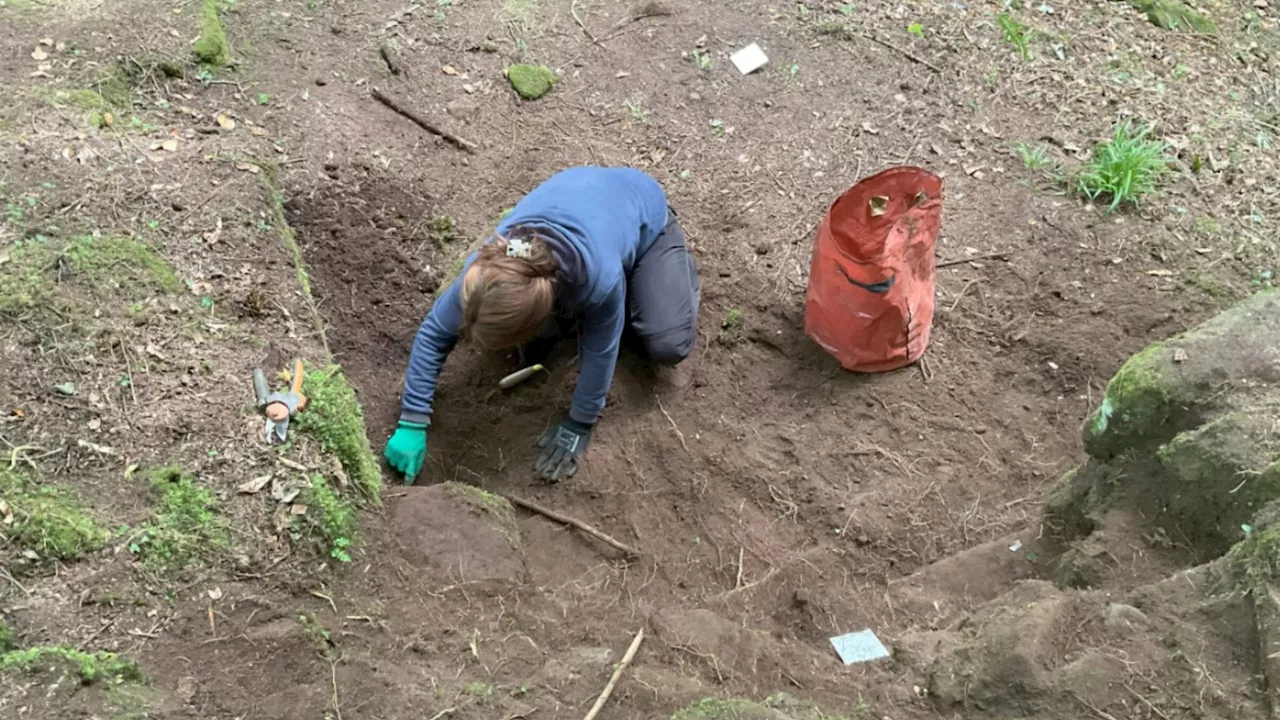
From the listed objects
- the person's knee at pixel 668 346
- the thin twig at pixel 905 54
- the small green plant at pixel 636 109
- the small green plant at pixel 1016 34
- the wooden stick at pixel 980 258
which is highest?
the small green plant at pixel 1016 34

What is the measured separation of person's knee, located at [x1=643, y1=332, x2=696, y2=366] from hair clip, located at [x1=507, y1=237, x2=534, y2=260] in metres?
0.99

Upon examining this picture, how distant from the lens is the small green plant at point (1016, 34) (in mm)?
4883

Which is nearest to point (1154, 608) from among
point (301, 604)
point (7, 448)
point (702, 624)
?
point (702, 624)

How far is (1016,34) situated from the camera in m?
4.93

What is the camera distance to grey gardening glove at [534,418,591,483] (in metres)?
3.34

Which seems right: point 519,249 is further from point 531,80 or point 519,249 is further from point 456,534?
point 531,80

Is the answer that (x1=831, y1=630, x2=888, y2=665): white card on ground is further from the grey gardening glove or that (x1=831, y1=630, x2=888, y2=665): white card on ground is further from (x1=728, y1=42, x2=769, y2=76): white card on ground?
(x1=728, y1=42, x2=769, y2=76): white card on ground

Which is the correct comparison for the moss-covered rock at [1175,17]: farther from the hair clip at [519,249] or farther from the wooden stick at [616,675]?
the wooden stick at [616,675]

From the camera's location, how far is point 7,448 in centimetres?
241

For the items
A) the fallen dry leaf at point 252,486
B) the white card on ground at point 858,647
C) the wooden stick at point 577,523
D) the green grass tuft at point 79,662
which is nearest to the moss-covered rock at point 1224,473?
the white card on ground at point 858,647

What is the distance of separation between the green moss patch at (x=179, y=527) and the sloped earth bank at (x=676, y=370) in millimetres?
45

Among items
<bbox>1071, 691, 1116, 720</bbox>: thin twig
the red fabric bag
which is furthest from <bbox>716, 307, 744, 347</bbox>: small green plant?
<bbox>1071, 691, 1116, 720</bbox>: thin twig

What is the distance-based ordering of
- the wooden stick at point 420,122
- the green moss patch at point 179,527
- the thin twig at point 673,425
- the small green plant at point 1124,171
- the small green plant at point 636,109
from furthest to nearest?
the small green plant at point 636,109 → the wooden stick at point 420,122 → the small green plant at point 1124,171 → the thin twig at point 673,425 → the green moss patch at point 179,527

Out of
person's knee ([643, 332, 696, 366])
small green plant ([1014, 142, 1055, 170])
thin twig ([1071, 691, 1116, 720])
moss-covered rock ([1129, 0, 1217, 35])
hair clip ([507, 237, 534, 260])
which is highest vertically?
hair clip ([507, 237, 534, 260])
